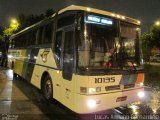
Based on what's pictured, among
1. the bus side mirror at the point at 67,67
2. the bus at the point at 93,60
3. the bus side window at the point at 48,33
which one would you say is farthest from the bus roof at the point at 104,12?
the bus side mirror at the point at 67,67

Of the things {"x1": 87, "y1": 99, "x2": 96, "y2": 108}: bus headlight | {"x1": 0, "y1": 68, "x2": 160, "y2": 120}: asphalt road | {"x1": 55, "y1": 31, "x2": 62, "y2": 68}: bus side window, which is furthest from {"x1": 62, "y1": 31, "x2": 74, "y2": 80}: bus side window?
{"x1": 0, "y1": 68, "x2": 160, "y2": 120}: asphalt road

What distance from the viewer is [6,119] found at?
6371mm

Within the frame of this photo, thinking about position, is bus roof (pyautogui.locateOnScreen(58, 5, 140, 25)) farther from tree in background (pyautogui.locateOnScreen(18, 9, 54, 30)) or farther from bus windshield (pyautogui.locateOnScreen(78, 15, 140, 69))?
tree in background (pyautogui.locateOnScreen(18, 9, 54, 30))

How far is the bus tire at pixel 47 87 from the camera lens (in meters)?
8.06

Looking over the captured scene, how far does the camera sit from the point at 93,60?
6.08 m

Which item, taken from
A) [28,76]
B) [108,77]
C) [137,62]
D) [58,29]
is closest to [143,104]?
[137,62]

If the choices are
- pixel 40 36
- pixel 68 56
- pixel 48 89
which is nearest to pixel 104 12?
pixel 68 56

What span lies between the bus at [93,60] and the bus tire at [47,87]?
0.04 meters

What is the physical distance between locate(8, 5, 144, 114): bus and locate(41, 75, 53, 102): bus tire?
38 mm

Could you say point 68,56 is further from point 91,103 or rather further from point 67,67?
point 91,103

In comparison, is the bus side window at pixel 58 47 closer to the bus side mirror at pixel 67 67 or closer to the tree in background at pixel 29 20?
the bus side mirror at pixel 67 67

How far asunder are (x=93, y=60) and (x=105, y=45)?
707mm

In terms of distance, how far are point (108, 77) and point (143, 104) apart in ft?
9.62

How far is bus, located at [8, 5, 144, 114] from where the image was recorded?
6012 millimetres
